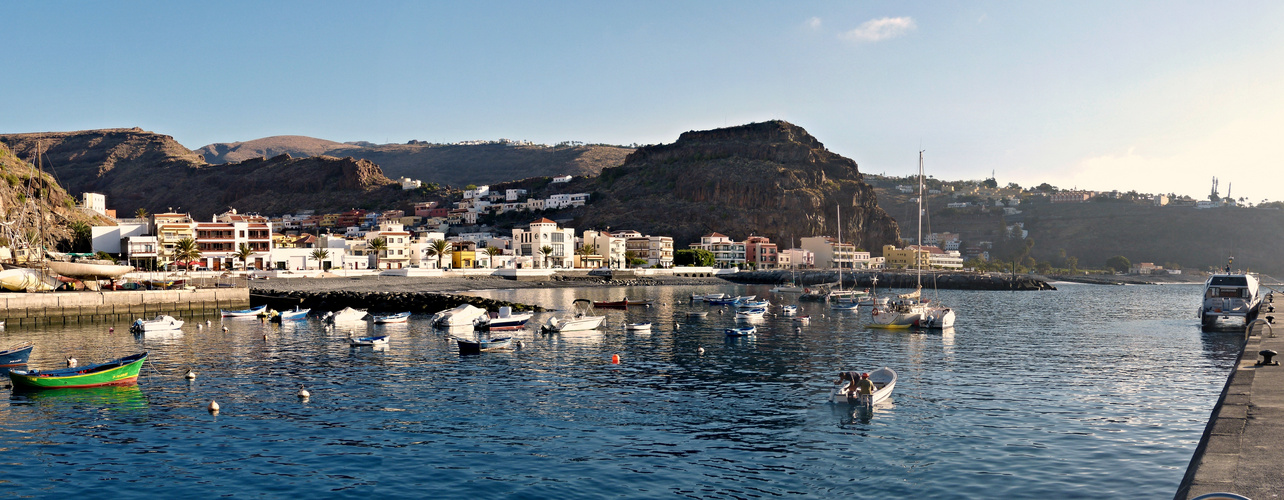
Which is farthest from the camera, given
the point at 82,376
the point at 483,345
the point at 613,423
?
the point at 483,345

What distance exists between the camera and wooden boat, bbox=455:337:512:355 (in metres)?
44.3

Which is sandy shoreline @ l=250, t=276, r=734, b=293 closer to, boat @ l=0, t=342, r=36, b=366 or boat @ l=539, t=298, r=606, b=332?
boat @ l=539, t=298, r=606, b=332

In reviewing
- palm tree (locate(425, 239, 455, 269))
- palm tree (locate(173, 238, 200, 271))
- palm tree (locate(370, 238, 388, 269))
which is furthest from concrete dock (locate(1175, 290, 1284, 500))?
palm tree (locate(425, 239, 455, 269))

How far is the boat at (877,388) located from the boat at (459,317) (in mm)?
34932

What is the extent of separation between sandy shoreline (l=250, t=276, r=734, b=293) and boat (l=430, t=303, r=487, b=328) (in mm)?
34370

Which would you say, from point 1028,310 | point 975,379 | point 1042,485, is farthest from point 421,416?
point 1028,310

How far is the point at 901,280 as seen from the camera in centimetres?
16212

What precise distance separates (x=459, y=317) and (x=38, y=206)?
79643mm

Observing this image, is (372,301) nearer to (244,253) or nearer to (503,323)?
(503,323)

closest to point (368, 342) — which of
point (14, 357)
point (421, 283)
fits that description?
point (14, 357)

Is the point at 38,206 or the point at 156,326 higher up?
the point at 38,206

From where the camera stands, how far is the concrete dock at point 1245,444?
45.8 feet

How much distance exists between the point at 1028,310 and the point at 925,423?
→ 70.2m

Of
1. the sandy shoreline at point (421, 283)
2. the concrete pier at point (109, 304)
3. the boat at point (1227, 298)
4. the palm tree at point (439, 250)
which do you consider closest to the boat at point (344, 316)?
the concrete pier at point (109, 304)
